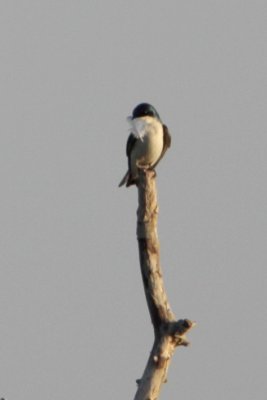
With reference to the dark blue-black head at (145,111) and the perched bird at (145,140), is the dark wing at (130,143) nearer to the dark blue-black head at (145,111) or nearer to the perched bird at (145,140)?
the perched bird at (145,140)

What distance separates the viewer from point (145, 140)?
20797 mm

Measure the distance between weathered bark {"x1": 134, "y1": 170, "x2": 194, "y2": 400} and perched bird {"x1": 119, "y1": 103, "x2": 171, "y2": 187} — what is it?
19.8ft

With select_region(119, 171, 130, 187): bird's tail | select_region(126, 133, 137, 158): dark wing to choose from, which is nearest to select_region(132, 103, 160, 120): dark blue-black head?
select_region(126, 133, 137, 158): dark wing

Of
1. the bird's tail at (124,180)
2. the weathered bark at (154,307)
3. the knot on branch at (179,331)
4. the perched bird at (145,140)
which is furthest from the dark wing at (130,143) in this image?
Result: the knot on branch at (179,331)

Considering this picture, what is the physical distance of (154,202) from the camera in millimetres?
14484

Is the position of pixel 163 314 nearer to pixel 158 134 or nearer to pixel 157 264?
pixel 157 264

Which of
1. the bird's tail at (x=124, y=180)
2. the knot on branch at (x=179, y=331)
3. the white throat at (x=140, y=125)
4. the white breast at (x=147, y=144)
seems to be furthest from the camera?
the bird's tail at (x=124, y=180)

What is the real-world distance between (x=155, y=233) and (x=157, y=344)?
1277mm

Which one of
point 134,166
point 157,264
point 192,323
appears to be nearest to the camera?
point 192,323

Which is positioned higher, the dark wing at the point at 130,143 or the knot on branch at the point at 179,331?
the dark wing at the point at 130,143

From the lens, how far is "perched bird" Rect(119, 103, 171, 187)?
20.8 m

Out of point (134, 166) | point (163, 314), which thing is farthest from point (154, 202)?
point (134, 166)

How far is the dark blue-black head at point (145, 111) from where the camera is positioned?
71.1 feet

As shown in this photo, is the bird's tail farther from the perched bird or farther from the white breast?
the white breast
